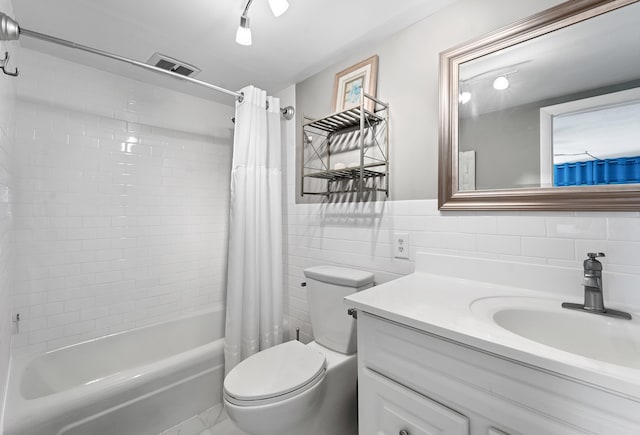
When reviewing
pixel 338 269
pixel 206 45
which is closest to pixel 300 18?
pixel 206 45

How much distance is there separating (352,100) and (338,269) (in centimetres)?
103

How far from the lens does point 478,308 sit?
0.92m

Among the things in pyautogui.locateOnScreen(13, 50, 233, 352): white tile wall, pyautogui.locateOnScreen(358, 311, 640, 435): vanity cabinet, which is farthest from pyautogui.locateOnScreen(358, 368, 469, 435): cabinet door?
pyautogui.locateOnScreen(13, 50, 233, 352): white tile wall

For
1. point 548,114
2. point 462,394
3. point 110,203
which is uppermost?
point 548,114

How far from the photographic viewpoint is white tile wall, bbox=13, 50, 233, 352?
1.68 m

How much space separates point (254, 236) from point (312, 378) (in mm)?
971

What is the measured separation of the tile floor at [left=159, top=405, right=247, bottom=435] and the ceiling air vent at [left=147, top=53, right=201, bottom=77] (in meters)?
2.25

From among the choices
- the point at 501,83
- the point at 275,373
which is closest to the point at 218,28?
the point at 501,83

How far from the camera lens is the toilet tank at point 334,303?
4.70 ft

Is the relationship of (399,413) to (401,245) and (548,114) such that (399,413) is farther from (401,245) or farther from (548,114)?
(548,114)

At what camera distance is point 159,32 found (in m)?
1.55

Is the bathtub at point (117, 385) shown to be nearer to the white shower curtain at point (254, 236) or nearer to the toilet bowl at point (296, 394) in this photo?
the white shower curtain at point (254, 236)

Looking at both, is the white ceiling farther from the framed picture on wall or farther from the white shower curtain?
the white shower curtain

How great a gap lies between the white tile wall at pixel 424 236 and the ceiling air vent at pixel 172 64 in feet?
2.29
